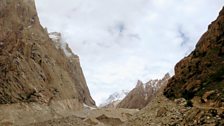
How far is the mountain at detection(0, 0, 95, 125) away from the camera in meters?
117

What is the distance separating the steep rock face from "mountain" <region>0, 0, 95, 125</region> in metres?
79.8

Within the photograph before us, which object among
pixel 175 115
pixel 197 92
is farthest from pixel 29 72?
pixel 197 92

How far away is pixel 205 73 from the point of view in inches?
1040

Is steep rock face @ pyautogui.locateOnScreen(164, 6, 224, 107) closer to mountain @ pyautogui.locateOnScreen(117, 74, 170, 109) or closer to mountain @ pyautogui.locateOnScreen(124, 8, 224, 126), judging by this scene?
mountain @ pyautogui.locateOnScreen(124, 8, 224, 126)

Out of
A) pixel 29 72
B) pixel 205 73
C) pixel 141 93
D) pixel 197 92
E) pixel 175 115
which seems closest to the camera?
pixel 197 92

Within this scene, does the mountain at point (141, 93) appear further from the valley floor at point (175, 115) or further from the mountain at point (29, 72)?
the valley floor at point (175, 115)

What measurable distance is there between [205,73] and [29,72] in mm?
105870

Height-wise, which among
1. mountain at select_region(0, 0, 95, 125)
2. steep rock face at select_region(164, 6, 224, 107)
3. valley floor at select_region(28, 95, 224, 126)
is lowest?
valley floor at select_region(28, 95, 224, 126)

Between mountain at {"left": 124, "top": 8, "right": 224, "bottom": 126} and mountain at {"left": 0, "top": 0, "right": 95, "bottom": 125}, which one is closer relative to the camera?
mountain at {"left": 124, "top": 8, "right": 224, "bottom": 126}

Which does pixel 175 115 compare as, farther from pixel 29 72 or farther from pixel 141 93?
pixel 141 93

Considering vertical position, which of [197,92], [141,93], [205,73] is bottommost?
[197,92]

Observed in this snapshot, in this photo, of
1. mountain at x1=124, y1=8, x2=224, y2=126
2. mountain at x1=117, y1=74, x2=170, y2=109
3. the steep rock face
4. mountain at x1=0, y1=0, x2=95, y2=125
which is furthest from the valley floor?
mountain at x1=117, y1=74, x2=170, y2=109

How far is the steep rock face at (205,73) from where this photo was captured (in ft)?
76.8

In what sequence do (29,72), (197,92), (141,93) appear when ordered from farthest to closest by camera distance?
(141,93) → (29,72) → (197,92)
